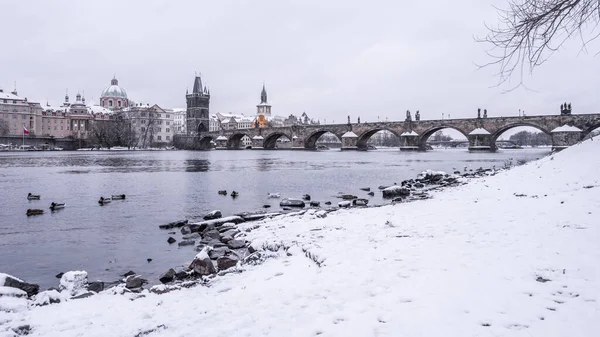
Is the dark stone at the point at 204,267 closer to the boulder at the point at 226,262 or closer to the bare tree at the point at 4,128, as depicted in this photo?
the boulder at the point at 226,262

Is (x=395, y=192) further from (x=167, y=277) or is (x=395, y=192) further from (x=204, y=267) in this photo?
(x=167, y=277)

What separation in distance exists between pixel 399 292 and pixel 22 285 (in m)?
4.78

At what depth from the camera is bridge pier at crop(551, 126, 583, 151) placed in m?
54.8

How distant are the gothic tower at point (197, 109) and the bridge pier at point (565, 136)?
280 ft

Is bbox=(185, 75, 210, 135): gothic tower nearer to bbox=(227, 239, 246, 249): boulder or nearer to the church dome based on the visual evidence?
the church dome

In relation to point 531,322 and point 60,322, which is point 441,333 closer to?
point 531,322

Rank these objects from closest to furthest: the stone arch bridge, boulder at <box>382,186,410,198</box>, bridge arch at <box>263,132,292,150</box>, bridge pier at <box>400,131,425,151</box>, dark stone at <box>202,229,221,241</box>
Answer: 1. dark stone at <box>202,229,221,241</box>
2. boulder at <box>382,186,410,198</box>
3. the stone arch bridge
4. bridge pier at <box>400,131,425,151</box>
5. bridge arch at <box>263,132,292,150</box>

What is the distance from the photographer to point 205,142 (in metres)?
107

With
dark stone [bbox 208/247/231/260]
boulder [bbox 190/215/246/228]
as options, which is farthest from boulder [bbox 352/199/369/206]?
dark stone [bbox 208/247/231/260]

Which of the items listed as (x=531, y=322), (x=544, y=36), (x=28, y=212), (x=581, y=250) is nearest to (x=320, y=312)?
(x=531, y=322)

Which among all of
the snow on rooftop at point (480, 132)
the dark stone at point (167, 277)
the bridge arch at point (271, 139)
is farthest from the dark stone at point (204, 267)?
the bridge arch at point (271, 139)

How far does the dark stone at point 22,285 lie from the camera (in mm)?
5203

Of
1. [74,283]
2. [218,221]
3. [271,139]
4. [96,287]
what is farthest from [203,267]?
[271,139]

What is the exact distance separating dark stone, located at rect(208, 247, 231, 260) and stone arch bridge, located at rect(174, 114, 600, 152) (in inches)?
2202
